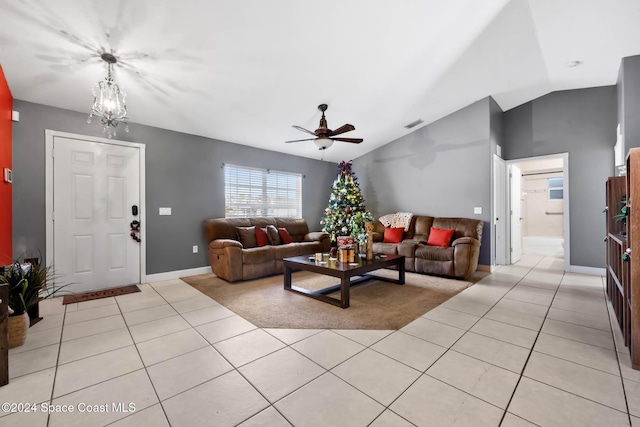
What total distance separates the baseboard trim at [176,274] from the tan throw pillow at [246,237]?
78 centimetres

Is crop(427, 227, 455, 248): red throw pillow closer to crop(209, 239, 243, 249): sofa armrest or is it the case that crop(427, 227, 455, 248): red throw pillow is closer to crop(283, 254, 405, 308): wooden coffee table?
crop(283, 254, 405, 308): wooden coffee table

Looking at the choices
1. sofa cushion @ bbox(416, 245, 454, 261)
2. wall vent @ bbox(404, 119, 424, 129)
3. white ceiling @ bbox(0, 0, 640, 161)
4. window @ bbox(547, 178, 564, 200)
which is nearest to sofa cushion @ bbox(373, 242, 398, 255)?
sofa cushion @ bbox(416, 245, 454, 261)

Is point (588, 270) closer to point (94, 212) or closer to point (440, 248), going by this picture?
point (440, 248)

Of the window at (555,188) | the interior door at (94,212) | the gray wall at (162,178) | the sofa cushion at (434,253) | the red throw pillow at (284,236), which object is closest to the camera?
the gray wall at (162,178)

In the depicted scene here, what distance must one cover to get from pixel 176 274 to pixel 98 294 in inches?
40.5

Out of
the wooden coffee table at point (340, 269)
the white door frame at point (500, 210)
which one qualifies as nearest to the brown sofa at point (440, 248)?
the white door frame at point (500, 210)

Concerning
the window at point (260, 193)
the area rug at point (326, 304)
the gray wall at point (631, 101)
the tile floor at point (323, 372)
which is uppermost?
the gray wall at point (631, 101)

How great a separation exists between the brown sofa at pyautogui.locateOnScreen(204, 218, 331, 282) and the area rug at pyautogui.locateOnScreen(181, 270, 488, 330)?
0.16m

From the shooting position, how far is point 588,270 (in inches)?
183

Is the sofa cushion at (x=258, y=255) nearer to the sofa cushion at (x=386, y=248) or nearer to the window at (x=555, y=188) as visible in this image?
the sofa cushion at (x=386, y=248)

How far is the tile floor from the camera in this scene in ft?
4.75

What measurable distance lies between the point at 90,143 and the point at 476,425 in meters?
5.03

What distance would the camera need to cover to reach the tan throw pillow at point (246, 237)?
4746mm

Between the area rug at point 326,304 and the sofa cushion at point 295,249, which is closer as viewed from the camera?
the area rug at point 326,304
